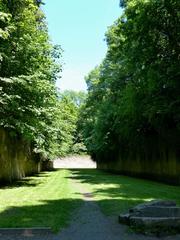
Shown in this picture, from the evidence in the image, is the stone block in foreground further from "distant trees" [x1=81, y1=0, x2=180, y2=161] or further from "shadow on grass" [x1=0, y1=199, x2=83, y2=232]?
"distant trees" [x1=81, y1=0, x2=180, y2=161]

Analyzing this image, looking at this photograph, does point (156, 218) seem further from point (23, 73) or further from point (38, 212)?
point (23, 73)

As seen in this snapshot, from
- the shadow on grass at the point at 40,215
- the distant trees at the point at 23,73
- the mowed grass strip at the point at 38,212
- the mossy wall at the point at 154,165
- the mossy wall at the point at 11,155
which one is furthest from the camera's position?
the mossy wall at the point at 154,165

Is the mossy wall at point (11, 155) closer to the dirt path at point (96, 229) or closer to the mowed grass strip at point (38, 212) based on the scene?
the mowed grass strip at point (38, 212)

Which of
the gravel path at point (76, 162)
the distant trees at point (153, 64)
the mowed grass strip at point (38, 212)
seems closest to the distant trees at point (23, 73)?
the distant trees at point (153, 64)

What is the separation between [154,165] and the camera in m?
43.7

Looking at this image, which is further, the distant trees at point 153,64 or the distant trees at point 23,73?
the distant trees at point 153,64

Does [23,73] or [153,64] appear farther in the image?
[153,64]

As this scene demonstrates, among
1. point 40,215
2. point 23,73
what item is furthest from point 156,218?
point 23,73

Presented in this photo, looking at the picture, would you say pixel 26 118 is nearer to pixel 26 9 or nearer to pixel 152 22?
pixel 26 9

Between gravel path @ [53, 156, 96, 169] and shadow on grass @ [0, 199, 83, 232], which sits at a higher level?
gravel path @ [53, 156, 96, 169]

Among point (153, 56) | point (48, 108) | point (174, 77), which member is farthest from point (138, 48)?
point (48, 108)

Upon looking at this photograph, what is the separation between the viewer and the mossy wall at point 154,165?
3753cm

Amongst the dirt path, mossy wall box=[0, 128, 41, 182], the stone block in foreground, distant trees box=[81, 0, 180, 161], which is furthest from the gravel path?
the stone block in foreground

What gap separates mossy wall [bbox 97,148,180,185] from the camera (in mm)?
37531
